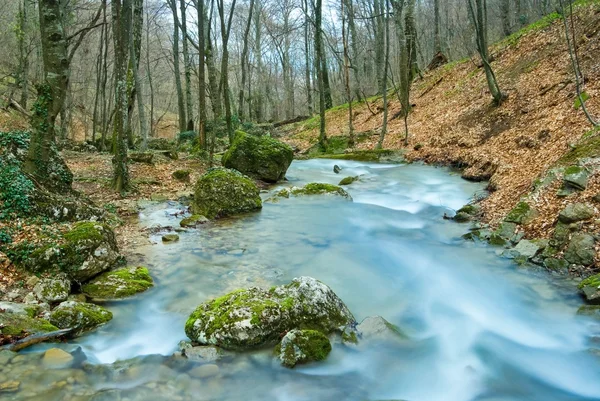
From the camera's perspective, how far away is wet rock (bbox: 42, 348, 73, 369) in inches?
162

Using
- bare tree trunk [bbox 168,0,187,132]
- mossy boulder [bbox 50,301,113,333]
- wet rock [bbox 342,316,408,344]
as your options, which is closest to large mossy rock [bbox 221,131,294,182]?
mossy boulder [bbox 50,301,113,333]

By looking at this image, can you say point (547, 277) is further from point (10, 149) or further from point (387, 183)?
point (10, 149)

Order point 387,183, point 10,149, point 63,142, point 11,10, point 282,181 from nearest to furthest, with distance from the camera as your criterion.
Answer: point 10,149 < point 387,183 < point 282,181 < point 63,142 < point 11,10

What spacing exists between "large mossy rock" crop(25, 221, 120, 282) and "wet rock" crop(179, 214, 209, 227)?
108 inches

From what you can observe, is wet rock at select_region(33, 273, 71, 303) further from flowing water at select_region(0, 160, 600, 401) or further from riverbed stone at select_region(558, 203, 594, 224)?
riverbed stone at select_region(558, 203, 594, 224)

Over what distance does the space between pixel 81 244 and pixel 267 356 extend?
10.9 ft

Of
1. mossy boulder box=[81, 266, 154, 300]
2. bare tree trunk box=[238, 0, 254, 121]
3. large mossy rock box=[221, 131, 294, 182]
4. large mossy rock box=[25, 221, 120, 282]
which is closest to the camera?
large mossy rock box=[25, 221, 120, 282]

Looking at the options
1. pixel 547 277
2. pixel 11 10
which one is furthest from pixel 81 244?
pixel 11 10

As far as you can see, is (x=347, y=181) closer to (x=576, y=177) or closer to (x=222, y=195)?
(x=222, y=195)

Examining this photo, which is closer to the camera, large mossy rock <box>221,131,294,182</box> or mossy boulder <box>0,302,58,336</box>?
mossy boulder <box>0,302,58,336</box>

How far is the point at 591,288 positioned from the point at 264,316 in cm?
433

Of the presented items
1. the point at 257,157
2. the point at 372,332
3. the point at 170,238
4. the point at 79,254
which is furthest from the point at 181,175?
the point at 372,332

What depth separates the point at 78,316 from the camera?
4.90 m

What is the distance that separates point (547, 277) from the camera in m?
6.25
